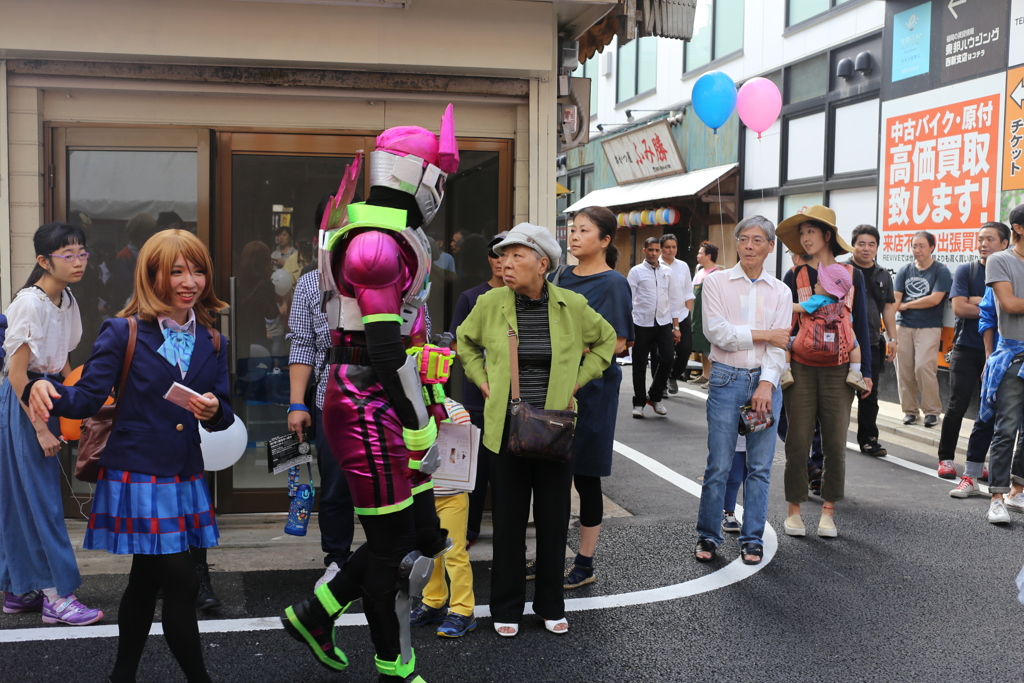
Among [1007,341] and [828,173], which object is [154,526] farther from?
[828,173]

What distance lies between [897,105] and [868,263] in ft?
17.7

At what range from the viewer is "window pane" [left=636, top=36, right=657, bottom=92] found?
21141 mm

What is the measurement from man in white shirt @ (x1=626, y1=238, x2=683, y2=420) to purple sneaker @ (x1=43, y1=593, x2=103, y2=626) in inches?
280

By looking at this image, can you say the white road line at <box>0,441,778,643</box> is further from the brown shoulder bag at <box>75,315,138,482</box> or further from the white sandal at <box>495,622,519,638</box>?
the brown shoulder bag at <box>75,315,138,482</box>

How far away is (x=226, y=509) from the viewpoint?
5996mm

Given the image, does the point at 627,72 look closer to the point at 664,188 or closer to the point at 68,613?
the point at 664,188

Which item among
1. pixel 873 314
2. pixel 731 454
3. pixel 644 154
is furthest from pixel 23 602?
pixel 644 154

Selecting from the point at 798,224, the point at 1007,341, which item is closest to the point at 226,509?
the point at 798,224

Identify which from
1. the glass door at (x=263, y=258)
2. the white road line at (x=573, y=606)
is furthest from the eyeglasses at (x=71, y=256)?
the white road line at (x=573, y=606)

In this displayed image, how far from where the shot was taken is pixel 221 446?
4496 millimetres

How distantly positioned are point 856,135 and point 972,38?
2914mm

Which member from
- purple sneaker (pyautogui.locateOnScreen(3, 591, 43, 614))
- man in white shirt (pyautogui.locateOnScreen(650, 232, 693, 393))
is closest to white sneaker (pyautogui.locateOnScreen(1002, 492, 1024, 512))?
man in white shirt (pyautogui.locateOnScreen(650, 232, 693, 393))

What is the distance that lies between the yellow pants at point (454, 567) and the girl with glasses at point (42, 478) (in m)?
1.58

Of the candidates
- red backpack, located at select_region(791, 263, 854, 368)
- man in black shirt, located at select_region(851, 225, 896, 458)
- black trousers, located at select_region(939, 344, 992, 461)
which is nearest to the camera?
red backpack, located at select_region(791, 263, 854, 368)
